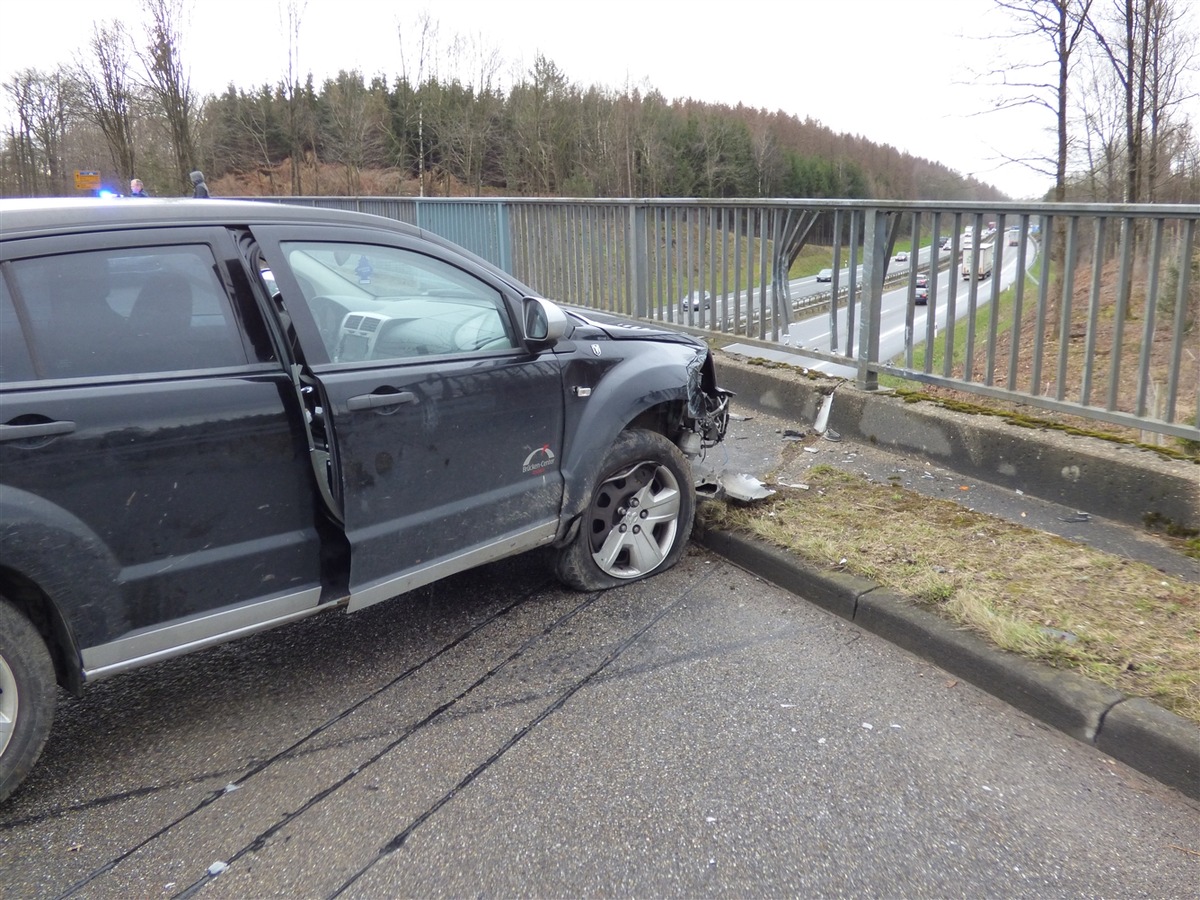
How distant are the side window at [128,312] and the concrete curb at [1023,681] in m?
2.83

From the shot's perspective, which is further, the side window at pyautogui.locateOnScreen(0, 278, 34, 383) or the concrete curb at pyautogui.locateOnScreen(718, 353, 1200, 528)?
the concrete curb at pyautogui.locateOnScreen(718, 353, 1200, 528)

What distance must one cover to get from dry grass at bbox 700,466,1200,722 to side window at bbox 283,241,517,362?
75.2 inches

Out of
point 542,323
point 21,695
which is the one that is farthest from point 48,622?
point 542,323

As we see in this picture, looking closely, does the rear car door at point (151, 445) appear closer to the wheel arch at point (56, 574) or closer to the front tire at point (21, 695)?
the wheel arch at point (56, 574)

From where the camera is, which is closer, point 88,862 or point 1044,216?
point 88,862

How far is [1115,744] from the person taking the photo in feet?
10.9

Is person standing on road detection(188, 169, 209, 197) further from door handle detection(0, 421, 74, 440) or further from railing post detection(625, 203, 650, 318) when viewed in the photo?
railing post detection(625, 203, 650, 318)

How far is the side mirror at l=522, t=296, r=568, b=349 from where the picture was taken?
4.12 meters

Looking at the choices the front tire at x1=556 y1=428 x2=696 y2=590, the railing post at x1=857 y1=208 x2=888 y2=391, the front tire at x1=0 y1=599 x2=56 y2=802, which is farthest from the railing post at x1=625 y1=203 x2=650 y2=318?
the front tire at x1=0 y1=599 x2=56 y2=802

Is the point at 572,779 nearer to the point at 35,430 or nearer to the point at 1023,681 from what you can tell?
the point at 1023,681

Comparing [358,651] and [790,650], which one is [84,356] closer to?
[358,651]

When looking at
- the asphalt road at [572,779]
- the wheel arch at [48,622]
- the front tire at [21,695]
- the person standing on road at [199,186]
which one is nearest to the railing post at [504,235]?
the person standing on road at [199,186]

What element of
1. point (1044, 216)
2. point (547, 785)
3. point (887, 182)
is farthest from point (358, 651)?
point (887, 182)

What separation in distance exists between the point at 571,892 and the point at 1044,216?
4784 millimetres
